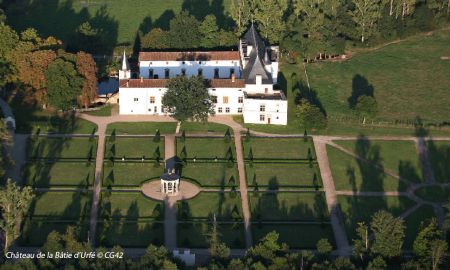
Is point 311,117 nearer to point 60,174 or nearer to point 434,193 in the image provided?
point 434,193

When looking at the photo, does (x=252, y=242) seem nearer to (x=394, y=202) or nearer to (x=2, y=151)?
(x=394, y=202)

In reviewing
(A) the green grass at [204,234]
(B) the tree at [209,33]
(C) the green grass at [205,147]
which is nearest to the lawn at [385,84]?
(C) the green grass at [205,147]

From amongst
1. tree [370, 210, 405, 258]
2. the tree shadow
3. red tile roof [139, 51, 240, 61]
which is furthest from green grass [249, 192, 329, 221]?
red tile roof [139, 51, 240, 61]

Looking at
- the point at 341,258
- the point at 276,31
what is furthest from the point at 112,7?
the point at 341,258

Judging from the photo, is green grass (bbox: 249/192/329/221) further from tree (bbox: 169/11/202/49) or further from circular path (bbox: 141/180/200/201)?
tree (bbox: 169/11/202/49)

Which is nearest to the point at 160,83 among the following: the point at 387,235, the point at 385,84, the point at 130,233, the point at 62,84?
the point at 62,84

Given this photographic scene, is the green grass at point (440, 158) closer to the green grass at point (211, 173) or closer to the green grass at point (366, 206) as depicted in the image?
the green grass at point (366, 206)
